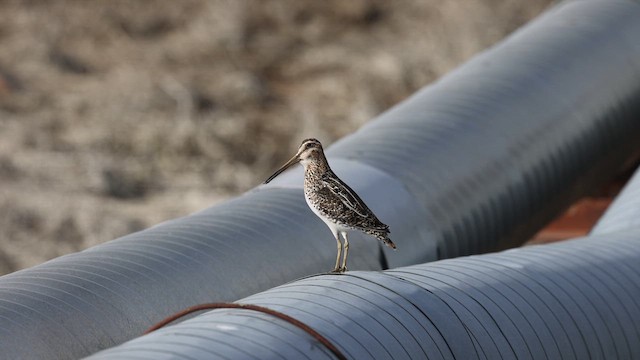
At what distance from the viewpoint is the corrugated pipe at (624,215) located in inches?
279

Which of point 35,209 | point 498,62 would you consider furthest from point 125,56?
point 498,62

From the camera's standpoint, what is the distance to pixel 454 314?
15.5 feet

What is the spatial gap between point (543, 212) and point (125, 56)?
10142mm

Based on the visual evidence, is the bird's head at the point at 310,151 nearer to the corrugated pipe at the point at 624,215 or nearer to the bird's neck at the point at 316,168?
the bird's neck at the point at 316,168

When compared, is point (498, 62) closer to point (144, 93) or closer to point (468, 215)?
point (468, 215)

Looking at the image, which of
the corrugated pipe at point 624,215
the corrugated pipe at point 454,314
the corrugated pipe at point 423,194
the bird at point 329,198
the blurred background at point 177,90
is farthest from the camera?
the blurred background at point 177,90

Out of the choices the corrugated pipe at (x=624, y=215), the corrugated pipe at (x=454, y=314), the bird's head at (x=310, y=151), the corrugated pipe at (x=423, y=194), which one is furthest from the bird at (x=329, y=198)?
the corrugated pipe at (x=624, y=215)

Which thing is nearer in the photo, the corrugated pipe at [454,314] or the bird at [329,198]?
the corrugated pipe at [454,314]

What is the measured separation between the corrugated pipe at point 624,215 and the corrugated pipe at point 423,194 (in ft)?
2.50

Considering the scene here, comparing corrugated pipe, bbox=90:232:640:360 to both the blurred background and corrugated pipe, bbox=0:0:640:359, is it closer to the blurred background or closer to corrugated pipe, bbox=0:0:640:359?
corrugated pipe, bbox=0:0:640:359

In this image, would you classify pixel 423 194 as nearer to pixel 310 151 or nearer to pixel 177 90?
pixel 310 151

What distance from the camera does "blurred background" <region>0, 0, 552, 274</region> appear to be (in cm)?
1299

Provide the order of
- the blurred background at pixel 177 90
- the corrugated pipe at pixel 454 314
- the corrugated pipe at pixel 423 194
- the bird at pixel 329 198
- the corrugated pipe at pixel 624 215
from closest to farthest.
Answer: the corrugated pipe at pixel 454 314, the bird at pixel 329 198, the corrugated pipe at pixel 423 194, the corrugated pipe at pixel 624 215, the blurred background at pixel 177 90

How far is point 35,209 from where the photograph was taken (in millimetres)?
12797
